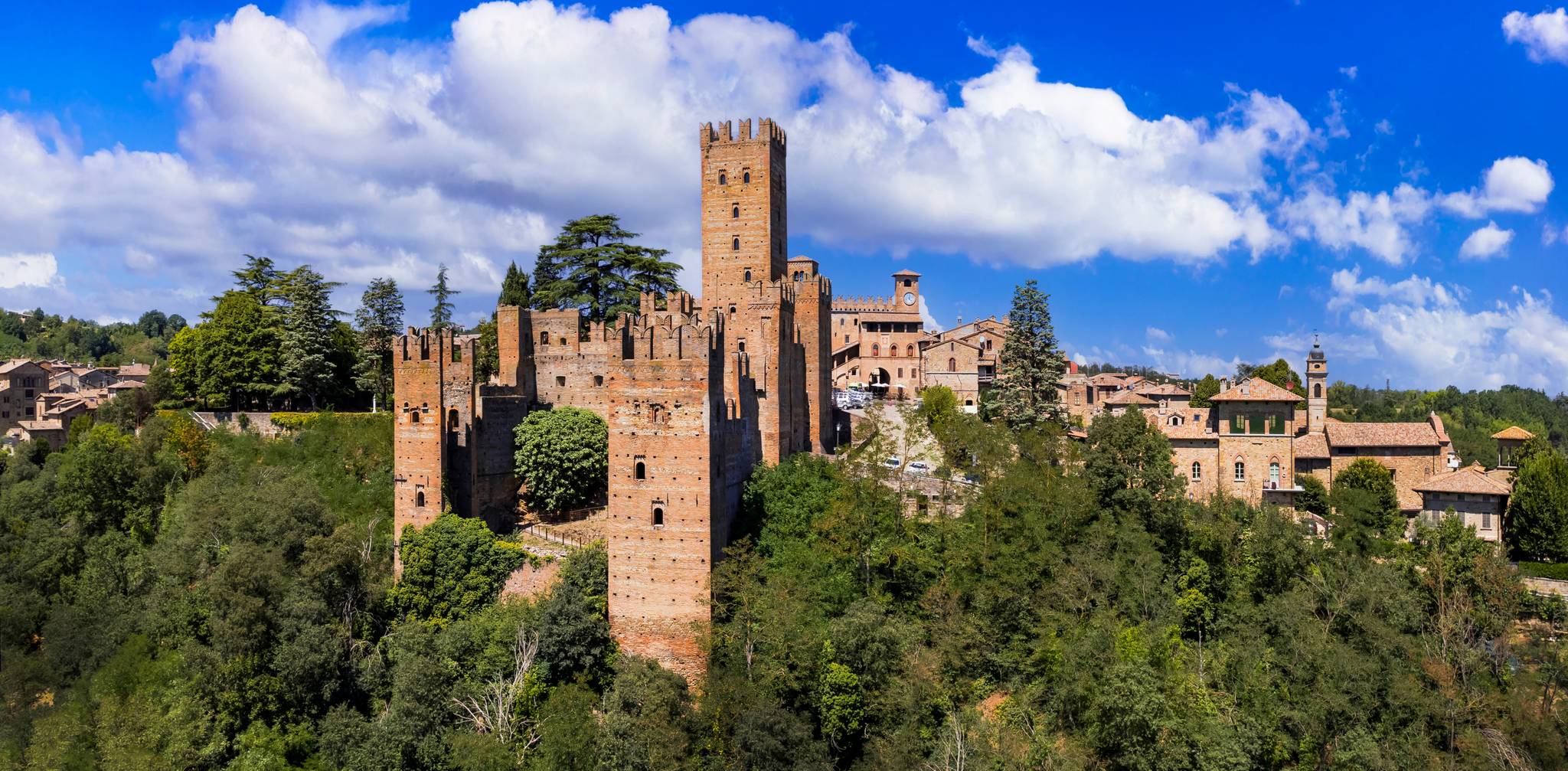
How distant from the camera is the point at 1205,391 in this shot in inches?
2608

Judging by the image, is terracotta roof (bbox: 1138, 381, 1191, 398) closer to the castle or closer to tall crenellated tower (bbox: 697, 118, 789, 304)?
the castle

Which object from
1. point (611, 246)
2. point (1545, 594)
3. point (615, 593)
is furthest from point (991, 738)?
point (611, 246)

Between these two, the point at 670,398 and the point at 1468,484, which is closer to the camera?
the point at 670,398

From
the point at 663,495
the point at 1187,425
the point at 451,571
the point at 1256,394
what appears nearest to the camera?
the point at 663,495

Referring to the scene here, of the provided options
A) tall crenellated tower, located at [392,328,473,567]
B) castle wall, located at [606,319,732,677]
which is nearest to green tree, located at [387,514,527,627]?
tall crenellated tower, located at [392,328,473,567]

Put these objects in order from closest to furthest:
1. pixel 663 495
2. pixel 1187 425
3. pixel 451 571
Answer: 1. pixel 663 495
2. pixel 451 571
3. pixel 1187 425

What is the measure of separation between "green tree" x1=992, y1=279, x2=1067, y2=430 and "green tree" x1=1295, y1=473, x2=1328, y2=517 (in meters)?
11.0

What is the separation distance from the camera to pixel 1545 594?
39438 mm

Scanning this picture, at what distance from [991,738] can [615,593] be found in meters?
12.9

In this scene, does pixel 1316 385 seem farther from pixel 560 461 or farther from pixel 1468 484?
pixel 560 461

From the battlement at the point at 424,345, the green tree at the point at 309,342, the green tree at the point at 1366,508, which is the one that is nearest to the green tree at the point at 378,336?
the green tree at the point at 309,342

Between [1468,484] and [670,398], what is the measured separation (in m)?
35.7

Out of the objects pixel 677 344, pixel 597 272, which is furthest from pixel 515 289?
pixel 677 344

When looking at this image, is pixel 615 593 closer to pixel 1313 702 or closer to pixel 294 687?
pixel 294 687
